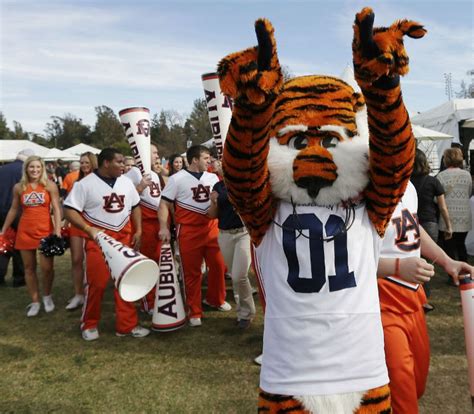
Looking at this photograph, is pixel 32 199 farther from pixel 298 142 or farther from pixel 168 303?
pixel 298 142

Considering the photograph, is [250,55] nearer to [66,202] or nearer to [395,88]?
[395,88]

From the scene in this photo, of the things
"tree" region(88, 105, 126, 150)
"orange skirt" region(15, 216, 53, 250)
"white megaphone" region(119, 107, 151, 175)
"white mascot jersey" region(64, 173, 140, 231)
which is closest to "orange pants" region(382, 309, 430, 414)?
"white mascot jersey" region(64, 173, 140, 231)

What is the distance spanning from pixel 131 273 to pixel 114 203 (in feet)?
5.40

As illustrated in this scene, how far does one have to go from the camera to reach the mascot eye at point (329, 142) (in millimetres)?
1615

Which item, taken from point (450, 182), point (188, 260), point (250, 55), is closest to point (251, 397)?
point (188, 260)

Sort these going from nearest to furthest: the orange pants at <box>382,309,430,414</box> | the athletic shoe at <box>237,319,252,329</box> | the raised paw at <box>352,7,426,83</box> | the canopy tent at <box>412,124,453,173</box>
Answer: the raised paw at <box>352,7,426,83</box> → the orange pants at <box>382,309,430,414</box> → the athletic shoe at <box>237,319,252,329</box> → the canopy tent at <box>412,124,453,173</box>

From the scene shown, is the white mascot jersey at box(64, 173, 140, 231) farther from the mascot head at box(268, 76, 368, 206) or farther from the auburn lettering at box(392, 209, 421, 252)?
the mascot head at box(268, 76, 368, 206)

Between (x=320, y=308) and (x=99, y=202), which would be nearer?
(x=320, y=308)

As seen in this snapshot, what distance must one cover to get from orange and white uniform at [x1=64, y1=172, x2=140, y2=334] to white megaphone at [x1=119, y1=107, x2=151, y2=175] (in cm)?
44

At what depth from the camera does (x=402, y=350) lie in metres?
2.11

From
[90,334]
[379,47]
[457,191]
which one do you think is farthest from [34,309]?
[457,191]

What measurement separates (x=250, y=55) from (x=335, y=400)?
3.80 feet

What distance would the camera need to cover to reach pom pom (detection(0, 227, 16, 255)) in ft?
17.9

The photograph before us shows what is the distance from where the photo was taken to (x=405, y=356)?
211 cm
